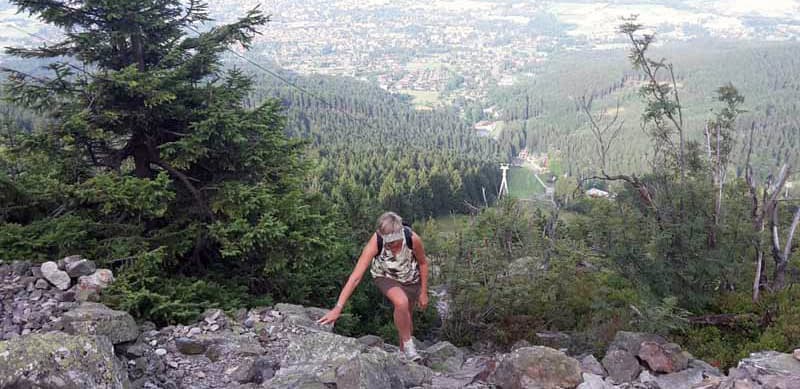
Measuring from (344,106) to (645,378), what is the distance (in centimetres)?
12408

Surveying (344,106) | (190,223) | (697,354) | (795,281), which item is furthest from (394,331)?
(344,106)

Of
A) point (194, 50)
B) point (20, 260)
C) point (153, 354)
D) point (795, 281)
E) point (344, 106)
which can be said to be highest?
point (194, 50)

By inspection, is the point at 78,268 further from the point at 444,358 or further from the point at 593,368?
the point at 593,368

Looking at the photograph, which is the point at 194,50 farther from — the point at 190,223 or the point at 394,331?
the point at 394,331

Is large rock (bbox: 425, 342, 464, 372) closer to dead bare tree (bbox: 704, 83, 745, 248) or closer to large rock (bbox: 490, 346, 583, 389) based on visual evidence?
large rock (bbox: 490, 346, 583, 389)

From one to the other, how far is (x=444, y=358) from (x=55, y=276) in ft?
16.6

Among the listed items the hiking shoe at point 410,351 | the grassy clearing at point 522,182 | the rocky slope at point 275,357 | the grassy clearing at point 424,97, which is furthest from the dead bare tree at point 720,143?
the grassy clearing at point 424,97

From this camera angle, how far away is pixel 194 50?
1052 centimetres

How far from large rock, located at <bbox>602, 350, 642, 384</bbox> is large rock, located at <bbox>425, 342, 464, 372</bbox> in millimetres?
1880

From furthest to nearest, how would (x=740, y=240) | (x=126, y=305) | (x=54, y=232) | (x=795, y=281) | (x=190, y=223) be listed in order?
1. (x=795, y=281)
2. (x=740, y=240)
3. (x=190, y=223)
4. (x=54, y=232)
5. (x=126, y=305)

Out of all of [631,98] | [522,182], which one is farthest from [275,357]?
[631,98]

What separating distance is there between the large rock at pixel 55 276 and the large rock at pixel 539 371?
5.34 m

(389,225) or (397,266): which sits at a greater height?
(389,225)

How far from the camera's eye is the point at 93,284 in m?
6.89
